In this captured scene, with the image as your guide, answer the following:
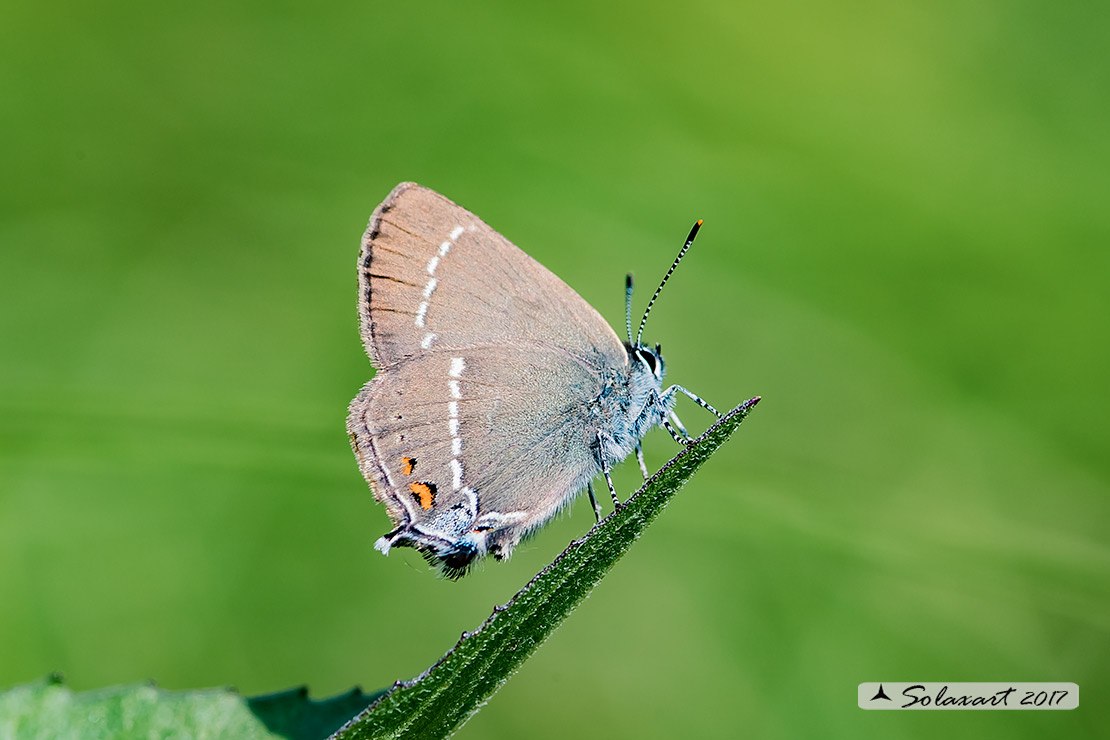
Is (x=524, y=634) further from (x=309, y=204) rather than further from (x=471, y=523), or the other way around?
(x=309, y=204)

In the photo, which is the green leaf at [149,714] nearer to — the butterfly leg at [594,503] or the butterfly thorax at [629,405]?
the butterfly leg at [594,503]

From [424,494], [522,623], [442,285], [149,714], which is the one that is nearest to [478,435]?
[424,494]

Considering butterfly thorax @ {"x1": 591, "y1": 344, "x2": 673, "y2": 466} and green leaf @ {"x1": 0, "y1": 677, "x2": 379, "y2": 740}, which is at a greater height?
butterfly thorax @ {"x1": 591, "y1": 344, "x2": 673, "y2": 466}

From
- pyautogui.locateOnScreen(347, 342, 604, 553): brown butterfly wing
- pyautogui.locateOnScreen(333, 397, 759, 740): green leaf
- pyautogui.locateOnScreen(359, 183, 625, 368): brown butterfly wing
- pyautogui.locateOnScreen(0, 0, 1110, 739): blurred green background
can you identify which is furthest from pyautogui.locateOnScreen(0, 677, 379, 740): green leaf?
pyautogui.locateOnScreen(0, 0, 1110, 739): blurred green background

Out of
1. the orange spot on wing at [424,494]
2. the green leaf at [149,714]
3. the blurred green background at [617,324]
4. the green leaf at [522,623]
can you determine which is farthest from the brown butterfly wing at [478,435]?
the green leaf at [522,623]

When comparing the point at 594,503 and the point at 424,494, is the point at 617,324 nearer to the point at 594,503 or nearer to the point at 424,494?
the point at 594,503

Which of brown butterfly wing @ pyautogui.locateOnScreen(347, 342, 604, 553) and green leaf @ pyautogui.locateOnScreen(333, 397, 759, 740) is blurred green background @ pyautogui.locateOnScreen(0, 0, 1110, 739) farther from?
green leaf @ pyautogui.locateOnScreen(333, 397, 759, 740)
